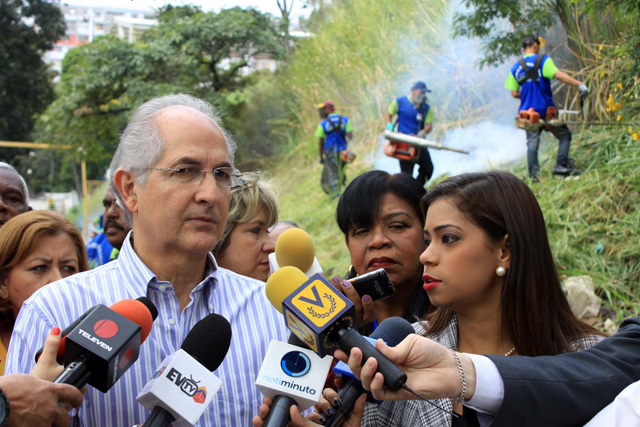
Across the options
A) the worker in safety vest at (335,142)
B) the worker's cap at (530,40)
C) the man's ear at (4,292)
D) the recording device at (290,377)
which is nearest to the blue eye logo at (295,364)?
the recording device at (290,377)

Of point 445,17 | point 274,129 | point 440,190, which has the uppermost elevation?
point 445,17

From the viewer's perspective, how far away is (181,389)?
4.84 feet

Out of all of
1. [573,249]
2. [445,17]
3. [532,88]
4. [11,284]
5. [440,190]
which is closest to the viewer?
[440,190]

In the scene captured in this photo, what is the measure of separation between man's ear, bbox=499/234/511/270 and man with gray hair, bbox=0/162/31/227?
8.54ft

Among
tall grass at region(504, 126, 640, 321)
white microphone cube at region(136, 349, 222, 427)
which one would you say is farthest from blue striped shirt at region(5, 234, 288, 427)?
tall grass at region(504, 126, 640, 321)

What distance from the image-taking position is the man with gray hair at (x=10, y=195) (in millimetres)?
3355

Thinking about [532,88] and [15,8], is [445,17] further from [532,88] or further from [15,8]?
[15,8]

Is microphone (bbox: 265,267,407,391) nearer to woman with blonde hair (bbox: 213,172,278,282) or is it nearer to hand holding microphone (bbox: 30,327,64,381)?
hand holding microphone (bbox: 30,327,64,381)

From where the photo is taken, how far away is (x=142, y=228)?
1989 mm

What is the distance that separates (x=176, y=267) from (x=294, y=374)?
62 cm

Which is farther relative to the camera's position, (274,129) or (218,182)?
(274,129)

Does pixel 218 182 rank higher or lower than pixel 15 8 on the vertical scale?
lower

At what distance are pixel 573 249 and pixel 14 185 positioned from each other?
424 centimetres

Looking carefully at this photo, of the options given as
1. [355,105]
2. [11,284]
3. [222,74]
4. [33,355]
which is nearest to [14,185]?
[11,284]
